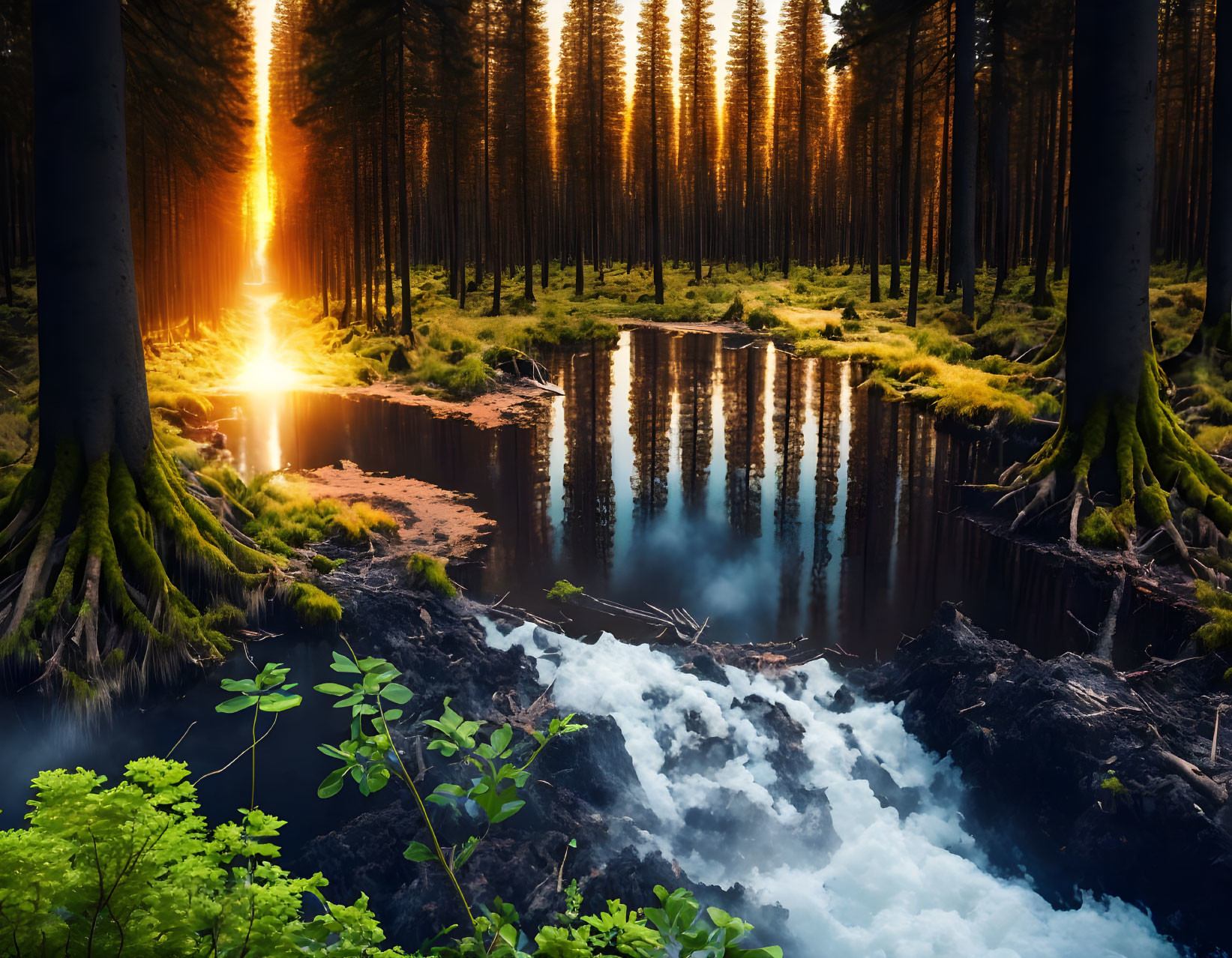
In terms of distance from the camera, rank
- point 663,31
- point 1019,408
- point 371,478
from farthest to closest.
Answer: point 663,31 < point 1019,408 < point 371,478

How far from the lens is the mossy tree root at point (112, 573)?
18.3ft

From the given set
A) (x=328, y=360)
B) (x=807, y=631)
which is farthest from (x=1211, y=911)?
(x=328, y=360)

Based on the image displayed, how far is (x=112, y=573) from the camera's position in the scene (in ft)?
19.5

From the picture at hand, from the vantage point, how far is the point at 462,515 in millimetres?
10109

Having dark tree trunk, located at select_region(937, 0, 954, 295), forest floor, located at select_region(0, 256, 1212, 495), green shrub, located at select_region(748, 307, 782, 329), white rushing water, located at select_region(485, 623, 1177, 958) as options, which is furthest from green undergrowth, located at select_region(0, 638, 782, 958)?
green shrub, located at select_region(748, 307, 782, 329)

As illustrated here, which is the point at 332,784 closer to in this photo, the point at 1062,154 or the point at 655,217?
the point at 1062,154

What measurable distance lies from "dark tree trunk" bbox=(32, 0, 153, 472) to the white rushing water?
3.42 m

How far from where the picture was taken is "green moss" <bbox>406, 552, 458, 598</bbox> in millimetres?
7395

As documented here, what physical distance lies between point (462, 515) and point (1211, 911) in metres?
7.63

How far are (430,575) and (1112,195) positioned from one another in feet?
25.8

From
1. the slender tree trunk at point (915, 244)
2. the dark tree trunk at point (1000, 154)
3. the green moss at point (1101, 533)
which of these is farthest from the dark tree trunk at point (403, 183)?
the green moss at point (1101, 533)

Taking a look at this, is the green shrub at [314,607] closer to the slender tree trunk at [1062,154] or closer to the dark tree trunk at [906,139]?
the dark tree trunk at [906,139]

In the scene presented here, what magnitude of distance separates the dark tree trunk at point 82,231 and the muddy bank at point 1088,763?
5.84 m

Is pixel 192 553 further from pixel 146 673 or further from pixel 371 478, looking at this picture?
pixel 371 478
